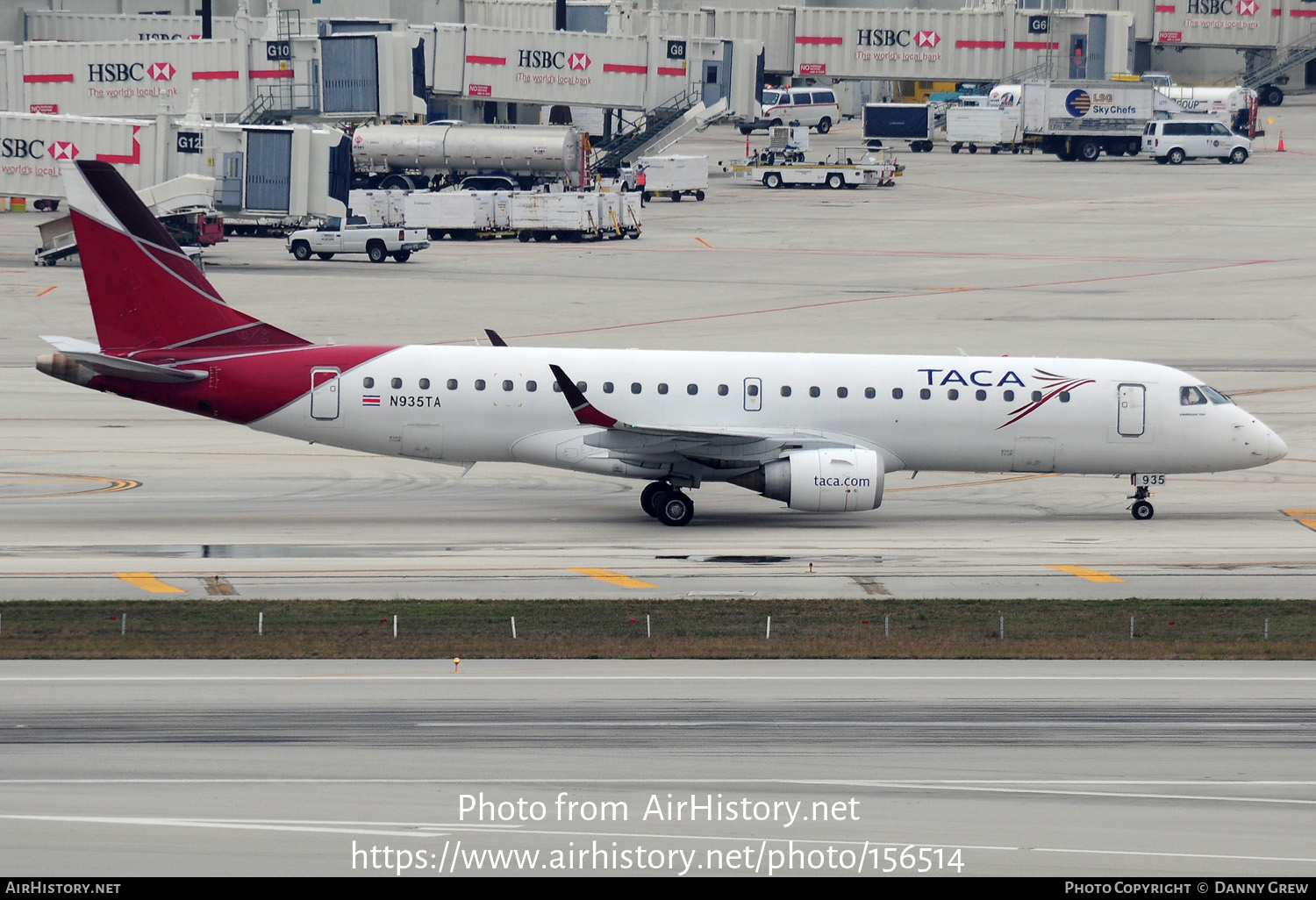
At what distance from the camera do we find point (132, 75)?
3723 inches

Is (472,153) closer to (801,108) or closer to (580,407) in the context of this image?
(801,108)

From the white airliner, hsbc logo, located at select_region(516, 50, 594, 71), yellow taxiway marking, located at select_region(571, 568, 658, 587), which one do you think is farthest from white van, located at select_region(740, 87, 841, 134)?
yellow taxiway marking, located at select_region(571, 568, 658, 587)

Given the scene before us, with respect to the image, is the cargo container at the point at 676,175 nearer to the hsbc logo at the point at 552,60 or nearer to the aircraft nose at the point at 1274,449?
the hsbc logo at the point at 552,60

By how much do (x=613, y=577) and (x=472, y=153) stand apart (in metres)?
67.0

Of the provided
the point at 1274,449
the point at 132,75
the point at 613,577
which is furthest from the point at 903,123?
the point at 613,577

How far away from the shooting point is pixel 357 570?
3119cm

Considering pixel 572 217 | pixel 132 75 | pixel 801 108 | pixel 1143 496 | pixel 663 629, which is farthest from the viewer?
pixel 801 108

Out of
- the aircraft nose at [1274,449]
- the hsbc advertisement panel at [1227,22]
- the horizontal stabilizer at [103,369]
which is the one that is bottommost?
the aircraft nose at [1274,449]

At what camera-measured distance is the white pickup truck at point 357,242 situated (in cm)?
7750

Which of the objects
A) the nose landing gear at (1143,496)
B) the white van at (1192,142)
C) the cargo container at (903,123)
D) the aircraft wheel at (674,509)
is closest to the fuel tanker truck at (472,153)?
the cargo container at (903,123)

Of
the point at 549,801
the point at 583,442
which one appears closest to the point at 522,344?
the point at 583,442

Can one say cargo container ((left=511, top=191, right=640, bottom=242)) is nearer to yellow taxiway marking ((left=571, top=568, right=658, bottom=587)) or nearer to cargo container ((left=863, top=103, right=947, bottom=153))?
cargo container ((left=863, top=103, right=947, bottom=153))

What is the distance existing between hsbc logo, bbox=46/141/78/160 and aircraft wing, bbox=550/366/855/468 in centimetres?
5431

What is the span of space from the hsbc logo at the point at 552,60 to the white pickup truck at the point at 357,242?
30.1 metres
